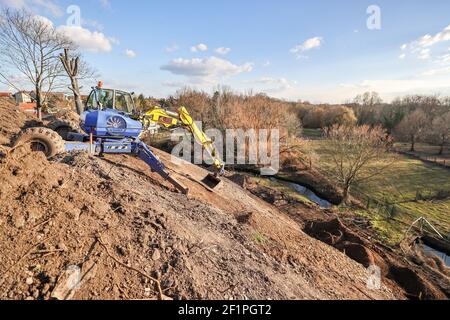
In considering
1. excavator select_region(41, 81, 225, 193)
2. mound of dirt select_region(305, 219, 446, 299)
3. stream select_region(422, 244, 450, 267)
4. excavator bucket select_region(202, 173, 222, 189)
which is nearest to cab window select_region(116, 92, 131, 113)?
excavator select_region(41, 81, 225, 193)

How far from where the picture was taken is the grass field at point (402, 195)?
16.3 meters

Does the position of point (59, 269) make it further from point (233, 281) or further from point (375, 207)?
point (375, 207)

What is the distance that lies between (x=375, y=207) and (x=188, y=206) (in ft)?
52.6

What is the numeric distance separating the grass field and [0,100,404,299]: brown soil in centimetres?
969

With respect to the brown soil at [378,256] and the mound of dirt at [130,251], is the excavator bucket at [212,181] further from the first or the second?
the brown soil at [378,256]

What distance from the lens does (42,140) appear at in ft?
24.7

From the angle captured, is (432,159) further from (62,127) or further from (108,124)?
(62,127)

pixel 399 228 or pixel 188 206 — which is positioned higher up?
pixel 188 206

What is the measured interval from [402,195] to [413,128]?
78.5 ft

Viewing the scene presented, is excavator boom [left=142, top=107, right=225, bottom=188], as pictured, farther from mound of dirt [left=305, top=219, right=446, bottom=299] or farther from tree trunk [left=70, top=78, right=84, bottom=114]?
tree trunk [left=70, top=78, right=84, bottom=114]

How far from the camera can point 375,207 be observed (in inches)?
748

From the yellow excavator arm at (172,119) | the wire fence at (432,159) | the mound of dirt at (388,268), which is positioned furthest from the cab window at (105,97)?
the wire fence at (432,159)

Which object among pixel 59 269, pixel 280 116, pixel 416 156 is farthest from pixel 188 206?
pixel 416 156

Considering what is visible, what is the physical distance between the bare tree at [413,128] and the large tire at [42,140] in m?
45.0
